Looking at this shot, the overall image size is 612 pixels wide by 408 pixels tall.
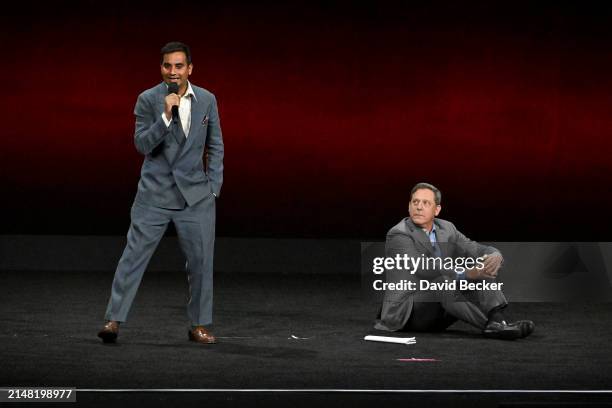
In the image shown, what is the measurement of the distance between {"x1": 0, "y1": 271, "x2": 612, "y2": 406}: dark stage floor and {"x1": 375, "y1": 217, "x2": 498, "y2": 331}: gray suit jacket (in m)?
0.17

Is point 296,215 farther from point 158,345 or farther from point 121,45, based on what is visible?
point 158,345

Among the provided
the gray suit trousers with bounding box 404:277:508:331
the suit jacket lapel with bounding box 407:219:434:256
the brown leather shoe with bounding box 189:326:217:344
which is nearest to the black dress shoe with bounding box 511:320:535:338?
the gray suit trousers with bounding box 404:277:508:331

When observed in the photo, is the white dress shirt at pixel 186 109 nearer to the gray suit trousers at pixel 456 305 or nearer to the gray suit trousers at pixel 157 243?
the gray suit trousers at pixel 157 243

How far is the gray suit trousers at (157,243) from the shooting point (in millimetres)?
4711

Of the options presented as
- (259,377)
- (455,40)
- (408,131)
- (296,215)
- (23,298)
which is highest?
(455,40)

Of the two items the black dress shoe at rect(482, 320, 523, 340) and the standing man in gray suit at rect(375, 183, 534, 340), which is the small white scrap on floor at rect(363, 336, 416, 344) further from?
the black dress shoe at rect(482, 320, 523, 340)

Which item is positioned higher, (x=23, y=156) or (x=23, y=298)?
(x=23, y=156)

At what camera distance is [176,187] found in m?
4.71

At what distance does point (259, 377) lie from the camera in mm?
4023

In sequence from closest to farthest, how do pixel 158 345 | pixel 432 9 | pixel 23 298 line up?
pixel 158 345 < pixel 23 298 < pixel 432 9

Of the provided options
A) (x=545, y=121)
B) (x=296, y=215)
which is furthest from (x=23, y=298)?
(x=545, y=121)

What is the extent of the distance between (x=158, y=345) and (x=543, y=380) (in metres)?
1.60

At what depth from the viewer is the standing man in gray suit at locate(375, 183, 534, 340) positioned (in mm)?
→ 5031

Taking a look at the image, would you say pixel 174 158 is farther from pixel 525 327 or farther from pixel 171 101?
pixel 525 327
